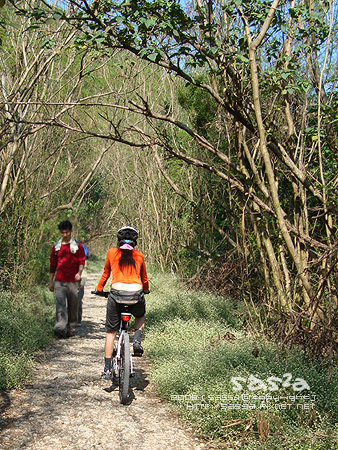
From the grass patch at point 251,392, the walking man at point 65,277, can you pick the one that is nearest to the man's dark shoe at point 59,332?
the walking man at point 65,277

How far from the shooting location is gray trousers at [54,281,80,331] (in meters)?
8.10

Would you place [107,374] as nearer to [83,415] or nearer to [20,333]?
[83,415]

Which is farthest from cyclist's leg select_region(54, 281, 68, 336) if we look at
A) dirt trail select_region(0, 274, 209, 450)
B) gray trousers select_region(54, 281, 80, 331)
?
dirt trail select_region(0, 274, 209, 450)

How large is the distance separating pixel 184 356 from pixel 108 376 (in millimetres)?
903

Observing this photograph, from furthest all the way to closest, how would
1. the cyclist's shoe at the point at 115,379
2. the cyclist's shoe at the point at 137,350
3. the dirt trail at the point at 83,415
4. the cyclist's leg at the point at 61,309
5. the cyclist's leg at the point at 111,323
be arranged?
the cyclist's leg at the point at 61,309
the cyclist's shoe at the point at 115,379
the cyclist's leg at the point at 111,323
the cyclist's shoe at the point at 137,350
the dirt trail at the point at 83,415

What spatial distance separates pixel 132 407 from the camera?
511 cm

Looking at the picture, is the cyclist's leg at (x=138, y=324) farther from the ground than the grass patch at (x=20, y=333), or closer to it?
farther from the ground

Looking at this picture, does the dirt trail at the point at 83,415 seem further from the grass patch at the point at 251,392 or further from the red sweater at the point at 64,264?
the red sweater at the point at 64,264

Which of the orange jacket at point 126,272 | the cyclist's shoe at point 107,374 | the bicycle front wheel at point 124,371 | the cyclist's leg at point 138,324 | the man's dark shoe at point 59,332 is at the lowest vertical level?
the man's dark shoe at point 59,332

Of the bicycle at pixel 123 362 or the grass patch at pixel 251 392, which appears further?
the bicycle at pixel 123 362

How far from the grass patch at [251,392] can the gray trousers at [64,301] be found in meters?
2.28

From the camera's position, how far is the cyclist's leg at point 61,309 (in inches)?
318

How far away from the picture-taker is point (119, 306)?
5473mm

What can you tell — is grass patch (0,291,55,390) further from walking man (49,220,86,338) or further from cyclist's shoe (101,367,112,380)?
cyclist's shoe (101,367,112,380)
